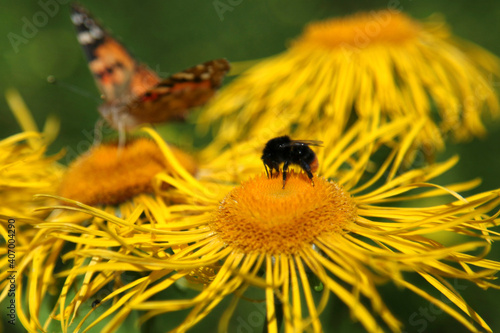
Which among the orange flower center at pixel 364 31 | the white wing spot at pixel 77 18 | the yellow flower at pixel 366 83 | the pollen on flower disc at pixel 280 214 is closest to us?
the pollen on flower disc at pixel 280 214

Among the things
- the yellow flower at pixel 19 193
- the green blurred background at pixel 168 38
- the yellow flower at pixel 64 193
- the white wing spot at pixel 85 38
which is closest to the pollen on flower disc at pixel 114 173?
the yellow flower at pixel 64 193

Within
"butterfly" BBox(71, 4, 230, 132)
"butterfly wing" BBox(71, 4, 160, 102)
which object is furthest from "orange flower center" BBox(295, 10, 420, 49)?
"butterfly wing" BBox(71, 4, 160, 102)

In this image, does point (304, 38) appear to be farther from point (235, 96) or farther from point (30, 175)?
point (30, 175)

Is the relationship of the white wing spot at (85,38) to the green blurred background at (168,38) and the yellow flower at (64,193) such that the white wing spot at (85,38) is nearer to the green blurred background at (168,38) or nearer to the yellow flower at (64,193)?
the yellow flower at (64,193)

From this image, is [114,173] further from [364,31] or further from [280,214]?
[364,31]

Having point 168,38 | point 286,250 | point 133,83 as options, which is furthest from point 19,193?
point 168,38

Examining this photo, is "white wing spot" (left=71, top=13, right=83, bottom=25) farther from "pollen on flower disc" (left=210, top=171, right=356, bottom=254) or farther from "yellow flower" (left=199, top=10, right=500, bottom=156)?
"pollen on flower disc" (left=210, top=171, right=356, bottom=254)

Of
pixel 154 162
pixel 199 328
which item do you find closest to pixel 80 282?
pixel 154 162

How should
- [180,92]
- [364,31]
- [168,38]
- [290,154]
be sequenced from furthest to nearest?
[168,38]
[364,31]
[180,92]
[290,154]
